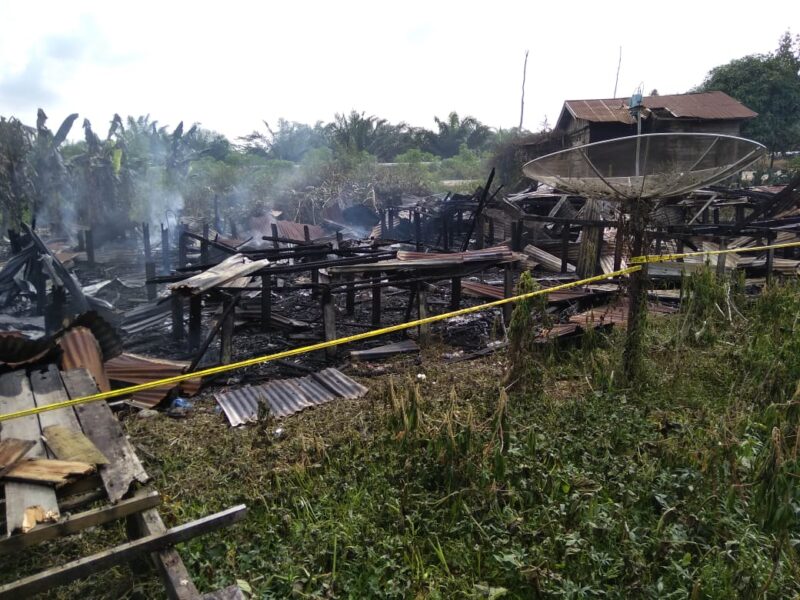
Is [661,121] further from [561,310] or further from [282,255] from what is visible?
[282,255]

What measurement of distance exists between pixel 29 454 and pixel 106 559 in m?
1.06

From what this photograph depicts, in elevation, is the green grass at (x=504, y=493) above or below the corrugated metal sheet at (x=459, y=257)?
below

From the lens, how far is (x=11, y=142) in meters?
16.5

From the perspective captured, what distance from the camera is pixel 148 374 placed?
5.64 metres

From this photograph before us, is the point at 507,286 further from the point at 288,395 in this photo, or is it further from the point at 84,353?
the point at 84,353

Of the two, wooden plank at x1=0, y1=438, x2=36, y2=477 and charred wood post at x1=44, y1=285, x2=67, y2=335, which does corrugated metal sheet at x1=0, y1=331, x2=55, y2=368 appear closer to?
wooden plank at x1=0, y1=438, x2=36, y2=477

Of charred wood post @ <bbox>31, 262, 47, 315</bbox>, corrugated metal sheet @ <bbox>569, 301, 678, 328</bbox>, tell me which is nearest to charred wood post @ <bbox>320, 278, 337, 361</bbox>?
corrugated metal sheet @ <bbox>569, 301, 678, 328</bbox>

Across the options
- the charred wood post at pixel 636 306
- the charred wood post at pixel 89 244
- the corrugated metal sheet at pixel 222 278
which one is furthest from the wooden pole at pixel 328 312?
the charred wood post at pixel 89 244

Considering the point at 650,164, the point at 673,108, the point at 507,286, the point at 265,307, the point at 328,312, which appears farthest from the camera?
the point at 673,108

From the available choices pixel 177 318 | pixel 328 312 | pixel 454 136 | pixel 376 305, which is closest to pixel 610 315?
pixel 376 305

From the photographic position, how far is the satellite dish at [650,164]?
15.6 ft

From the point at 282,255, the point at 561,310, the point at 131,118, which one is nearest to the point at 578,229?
the point at 561,310

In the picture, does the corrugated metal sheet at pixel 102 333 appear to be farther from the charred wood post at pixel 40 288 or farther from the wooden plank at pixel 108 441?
the charred wood post at pixel 40 288

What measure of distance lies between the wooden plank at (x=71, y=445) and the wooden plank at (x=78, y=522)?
0.42 m
